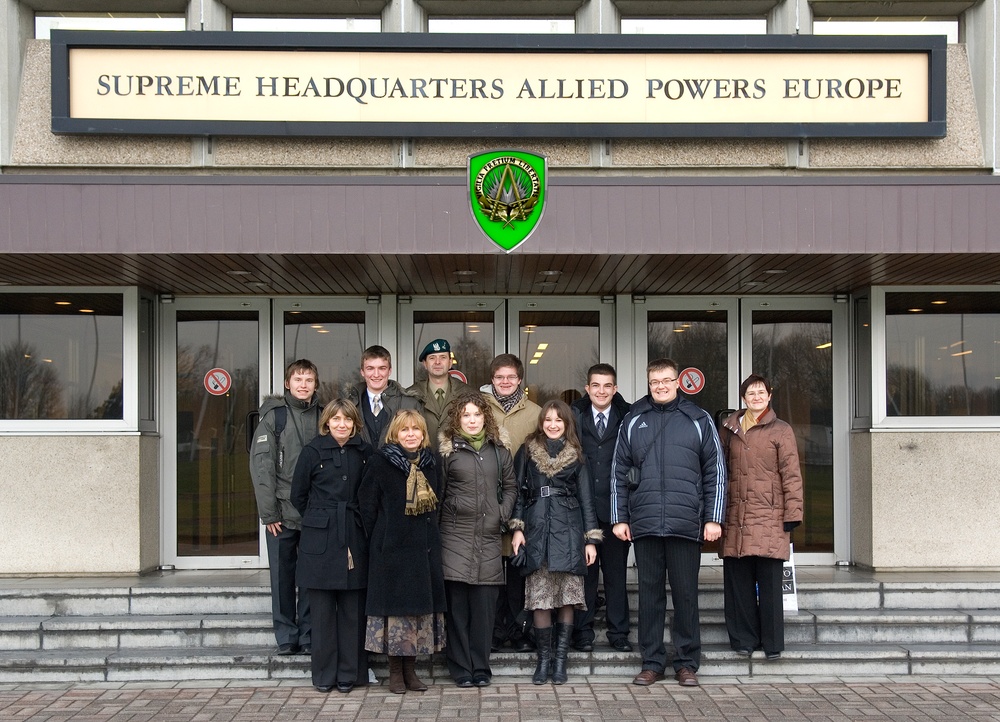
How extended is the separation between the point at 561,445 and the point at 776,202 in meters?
2.16

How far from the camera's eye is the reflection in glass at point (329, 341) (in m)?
9.07

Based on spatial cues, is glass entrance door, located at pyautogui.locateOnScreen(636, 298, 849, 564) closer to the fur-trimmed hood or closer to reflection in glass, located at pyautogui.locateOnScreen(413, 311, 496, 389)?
reflection in glass, located at pyautogui.locateOnScreen(413, 311, 496, 389)

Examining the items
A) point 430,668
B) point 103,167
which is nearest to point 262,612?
point 430,668

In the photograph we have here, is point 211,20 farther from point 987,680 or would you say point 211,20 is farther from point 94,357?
point 987,680

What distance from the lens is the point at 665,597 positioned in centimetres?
652

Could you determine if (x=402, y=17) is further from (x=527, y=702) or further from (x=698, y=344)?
(x=527, y=702)

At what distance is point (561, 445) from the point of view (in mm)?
6527

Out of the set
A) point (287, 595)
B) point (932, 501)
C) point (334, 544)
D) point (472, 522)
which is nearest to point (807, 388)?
point (932, 501)

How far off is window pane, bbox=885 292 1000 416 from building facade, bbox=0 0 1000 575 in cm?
2

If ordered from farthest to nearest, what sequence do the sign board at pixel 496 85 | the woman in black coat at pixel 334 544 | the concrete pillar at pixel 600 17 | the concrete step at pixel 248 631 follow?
the concrete pillar at pixel 600 17, the sign board at pixel 496 85, the concrete step at pixel 248 631, the woman in black coat at pixel 334 544

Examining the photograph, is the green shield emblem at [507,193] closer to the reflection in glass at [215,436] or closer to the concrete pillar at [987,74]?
the reflection in glass at [215,436]

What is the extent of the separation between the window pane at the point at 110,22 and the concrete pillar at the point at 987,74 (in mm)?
6585

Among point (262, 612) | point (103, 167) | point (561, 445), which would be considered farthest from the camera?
point (103, 167)

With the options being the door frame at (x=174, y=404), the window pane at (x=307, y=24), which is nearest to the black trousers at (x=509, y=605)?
the door frame at (x=174, y=404)
